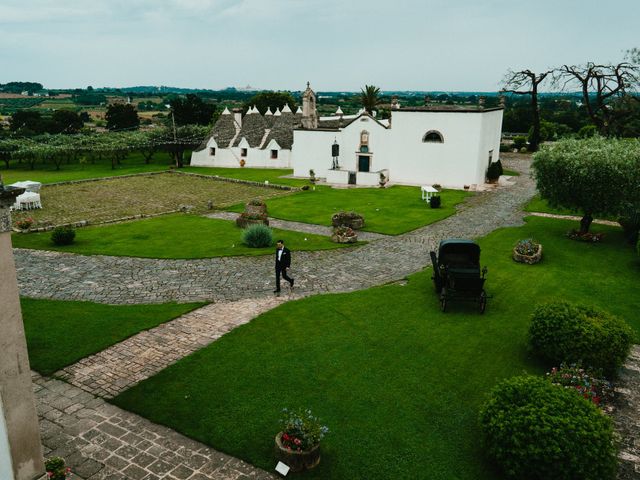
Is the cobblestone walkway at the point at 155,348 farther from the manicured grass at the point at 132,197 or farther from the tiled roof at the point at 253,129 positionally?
the tiled roof at the point at 253,129

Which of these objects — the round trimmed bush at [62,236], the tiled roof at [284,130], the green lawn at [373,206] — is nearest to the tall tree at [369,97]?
the tiled roof at [284,130]

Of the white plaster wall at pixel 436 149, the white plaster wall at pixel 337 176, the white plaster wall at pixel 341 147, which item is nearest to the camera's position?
the white plaster wall at pixel 436 149

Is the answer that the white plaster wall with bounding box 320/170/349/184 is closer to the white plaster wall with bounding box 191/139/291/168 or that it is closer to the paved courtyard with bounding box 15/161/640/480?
the white plaster wall with bounding box 191/139/291/168

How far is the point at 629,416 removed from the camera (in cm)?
948

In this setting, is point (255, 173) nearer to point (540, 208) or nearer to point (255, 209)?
point (255, 209)

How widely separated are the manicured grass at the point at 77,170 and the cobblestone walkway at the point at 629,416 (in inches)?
1802

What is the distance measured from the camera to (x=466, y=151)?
126ft

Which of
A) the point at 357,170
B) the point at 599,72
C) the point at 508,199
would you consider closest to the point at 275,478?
the point at 508,199

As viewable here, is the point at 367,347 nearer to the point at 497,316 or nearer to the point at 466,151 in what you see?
the point at 497,316

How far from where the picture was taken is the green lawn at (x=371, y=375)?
849 cm

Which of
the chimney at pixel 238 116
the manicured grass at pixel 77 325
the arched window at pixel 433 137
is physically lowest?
the manicured grass at pixel 77 325

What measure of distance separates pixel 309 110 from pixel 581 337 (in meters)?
41.3

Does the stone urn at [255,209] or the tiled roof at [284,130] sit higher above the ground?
the tiled roof at [284,130]

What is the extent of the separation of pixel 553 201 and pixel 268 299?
557 inches
